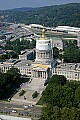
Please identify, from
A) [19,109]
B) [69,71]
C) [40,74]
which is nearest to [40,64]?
[40,74]

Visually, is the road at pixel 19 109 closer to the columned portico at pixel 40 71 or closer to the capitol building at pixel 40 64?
the columned portico at pixel 40 71

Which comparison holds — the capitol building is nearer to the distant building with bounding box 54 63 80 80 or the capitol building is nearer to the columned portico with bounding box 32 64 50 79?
the columned portico with bounding box 32 64 50 79

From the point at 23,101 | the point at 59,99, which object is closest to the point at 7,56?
the point at 23,101

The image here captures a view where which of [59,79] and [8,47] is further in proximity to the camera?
[8,47]

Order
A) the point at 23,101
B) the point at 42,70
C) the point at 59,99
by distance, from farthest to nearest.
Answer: the point at 42,70 < the point at 23,101 < the point at 59,99

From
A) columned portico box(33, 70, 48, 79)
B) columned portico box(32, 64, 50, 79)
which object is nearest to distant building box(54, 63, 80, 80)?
columned portico box(32, 64, 50, 79)

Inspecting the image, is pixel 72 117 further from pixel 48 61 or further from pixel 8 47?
pixel 8 47

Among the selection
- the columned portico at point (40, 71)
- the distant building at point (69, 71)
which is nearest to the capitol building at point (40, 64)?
the columned portico at point (40, 71)

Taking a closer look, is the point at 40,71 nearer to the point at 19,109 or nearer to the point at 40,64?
the point at 40,64
